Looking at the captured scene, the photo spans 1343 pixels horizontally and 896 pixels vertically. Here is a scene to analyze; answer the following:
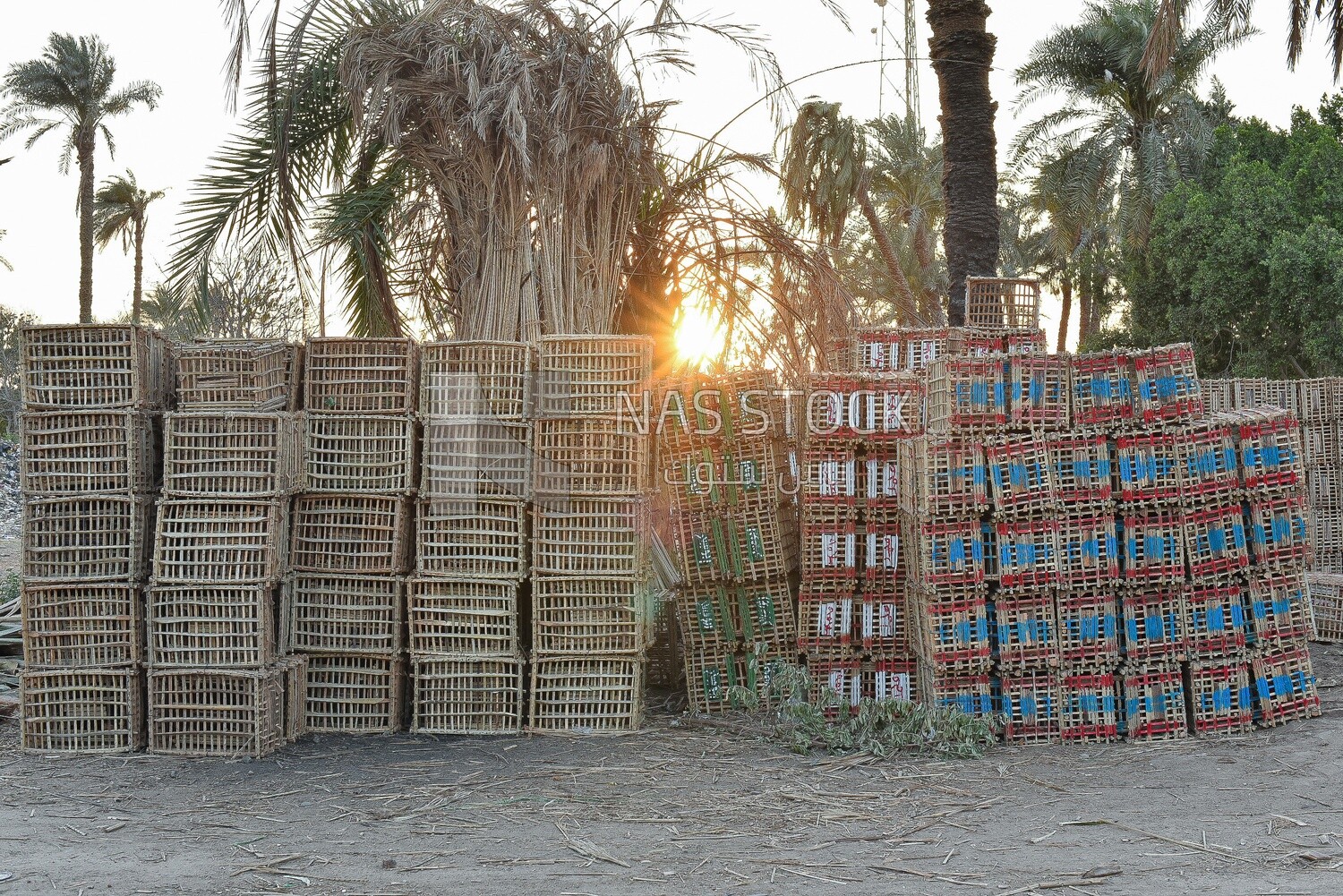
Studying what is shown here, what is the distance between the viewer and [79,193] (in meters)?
33.5

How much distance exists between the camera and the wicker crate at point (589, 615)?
26.8 feet

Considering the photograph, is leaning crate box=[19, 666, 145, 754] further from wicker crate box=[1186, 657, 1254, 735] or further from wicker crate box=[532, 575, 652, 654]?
wicker crate box=[1186, 657, 1254, 735]

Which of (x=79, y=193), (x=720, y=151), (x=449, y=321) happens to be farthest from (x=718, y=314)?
(x=79, y=193)

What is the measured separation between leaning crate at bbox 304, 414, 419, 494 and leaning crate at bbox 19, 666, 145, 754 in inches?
68.8

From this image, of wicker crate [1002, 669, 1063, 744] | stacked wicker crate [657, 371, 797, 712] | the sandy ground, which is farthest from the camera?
stacked wicker crate [657, 371, 797, 712]

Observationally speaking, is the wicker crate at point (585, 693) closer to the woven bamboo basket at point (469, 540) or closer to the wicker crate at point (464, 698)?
the wicker crate at point (464, 698)

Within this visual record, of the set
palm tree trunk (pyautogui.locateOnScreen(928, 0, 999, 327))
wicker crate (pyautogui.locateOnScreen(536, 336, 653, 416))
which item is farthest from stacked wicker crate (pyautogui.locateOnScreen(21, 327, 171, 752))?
palm tree trunk (pyautogui.locateOnScreen(928, 0, 999, 327))

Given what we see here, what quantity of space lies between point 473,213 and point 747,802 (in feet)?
20.0

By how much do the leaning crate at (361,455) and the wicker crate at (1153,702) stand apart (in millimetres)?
5066

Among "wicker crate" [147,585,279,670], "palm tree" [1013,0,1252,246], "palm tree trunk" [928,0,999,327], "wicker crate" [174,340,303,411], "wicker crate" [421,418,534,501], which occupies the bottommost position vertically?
"wicker crate" [147,585,279,670]

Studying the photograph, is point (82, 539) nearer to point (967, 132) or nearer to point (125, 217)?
point (967, 132)

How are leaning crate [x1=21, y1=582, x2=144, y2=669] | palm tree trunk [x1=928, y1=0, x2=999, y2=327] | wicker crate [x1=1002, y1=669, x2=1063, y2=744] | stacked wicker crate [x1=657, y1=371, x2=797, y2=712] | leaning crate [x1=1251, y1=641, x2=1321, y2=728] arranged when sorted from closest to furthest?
leaning crate [x1=21, y1=582, x2=144, y2=669], wicker crate [x1=1002, y1=669, x2=1063, y2=744], leaning crate [x1=1251, y1=641, x2=1321, y2=728], stacked wicker crate [x1=657, y1=371, x2=797, y2=712], palm tree trunk [x1=928, y1=0, x2=999, y2=327]

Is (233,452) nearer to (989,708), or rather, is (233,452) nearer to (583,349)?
(583,349)

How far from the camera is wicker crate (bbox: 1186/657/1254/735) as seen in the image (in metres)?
8.01
